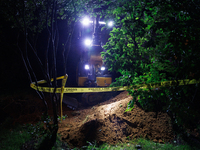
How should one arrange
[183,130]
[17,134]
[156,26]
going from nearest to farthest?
[156,26] < [183,130] < [17,134]

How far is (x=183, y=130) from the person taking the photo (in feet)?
12.4

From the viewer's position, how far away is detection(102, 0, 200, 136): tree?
2387mm

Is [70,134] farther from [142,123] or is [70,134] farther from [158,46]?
[158,46]

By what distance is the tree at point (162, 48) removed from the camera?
7.83 ft

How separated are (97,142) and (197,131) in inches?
128

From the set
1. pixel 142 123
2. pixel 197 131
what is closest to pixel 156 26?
pixel 142 123

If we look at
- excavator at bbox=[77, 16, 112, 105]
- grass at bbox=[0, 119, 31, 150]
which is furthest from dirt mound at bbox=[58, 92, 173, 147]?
excavator at bbox=[77, 16, 112, 105]

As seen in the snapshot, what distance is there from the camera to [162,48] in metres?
2.73

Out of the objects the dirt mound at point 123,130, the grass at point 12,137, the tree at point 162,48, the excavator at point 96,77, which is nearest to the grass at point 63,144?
the grass at point 12,137

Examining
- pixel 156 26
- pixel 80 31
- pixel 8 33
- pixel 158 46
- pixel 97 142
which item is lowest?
pixel 97 142

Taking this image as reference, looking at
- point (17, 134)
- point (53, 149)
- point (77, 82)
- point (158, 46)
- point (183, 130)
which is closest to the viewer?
point (158, 46)

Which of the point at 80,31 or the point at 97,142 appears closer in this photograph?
the point at 97,142

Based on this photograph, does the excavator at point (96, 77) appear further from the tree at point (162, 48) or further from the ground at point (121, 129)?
the tree at point (162, 48)

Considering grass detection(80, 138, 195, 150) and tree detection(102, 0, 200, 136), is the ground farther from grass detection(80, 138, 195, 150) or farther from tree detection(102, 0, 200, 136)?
tree detection(102, 0, 200, 136)
